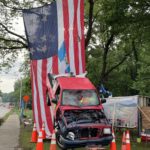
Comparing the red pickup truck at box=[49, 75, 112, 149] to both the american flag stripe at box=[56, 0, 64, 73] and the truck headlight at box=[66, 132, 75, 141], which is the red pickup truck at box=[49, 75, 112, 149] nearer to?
the truck headlight at box=[66, 132, 75, 141]

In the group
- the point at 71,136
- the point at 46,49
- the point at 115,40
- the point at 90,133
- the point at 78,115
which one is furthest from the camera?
the point at 115,40

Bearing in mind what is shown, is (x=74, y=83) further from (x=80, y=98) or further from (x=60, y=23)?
(x=60, y=23)

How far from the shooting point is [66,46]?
21.7 metres

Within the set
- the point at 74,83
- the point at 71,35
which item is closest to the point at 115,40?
the point at 71,35

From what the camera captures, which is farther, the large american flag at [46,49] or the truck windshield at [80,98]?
the large american flag at [46,49]

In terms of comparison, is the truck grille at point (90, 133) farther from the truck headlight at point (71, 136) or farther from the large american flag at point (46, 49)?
the large american flag at point (46, 49)

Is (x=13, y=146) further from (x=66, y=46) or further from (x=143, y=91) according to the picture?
(x=143, y=91)

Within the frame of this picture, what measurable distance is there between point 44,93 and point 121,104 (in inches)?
213

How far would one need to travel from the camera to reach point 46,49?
20.8 meters

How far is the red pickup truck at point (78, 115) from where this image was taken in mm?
15586

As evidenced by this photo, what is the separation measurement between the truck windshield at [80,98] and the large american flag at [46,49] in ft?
9.42

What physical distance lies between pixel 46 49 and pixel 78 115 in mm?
5305

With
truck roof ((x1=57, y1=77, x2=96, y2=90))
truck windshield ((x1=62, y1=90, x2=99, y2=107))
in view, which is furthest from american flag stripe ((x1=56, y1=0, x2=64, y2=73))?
truck windshield ((x1=62, y1=90, x2=99, y2=107))

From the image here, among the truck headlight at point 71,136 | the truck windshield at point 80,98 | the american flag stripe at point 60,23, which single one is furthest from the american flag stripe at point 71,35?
the truck headlight at point 71,136
